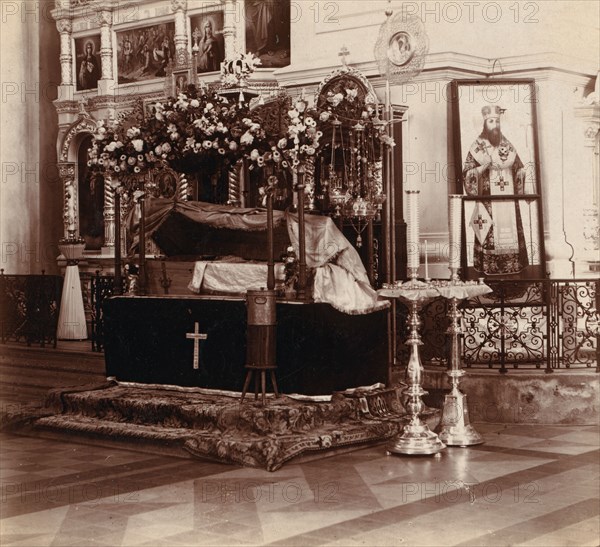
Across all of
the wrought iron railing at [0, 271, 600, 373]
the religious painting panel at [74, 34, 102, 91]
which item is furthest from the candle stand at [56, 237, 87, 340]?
the religious painting panel at [74, 34, 102, 91]

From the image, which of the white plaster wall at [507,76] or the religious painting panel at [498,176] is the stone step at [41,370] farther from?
the religious painting panel at [498,176]

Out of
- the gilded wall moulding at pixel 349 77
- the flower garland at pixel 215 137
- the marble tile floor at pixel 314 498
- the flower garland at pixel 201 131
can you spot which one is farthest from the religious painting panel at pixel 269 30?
the marble tile floor at pixel 314 498

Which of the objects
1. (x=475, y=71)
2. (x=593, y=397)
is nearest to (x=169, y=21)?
(x=475, y=71)

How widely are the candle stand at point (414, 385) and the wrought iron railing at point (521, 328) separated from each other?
61.0 inches

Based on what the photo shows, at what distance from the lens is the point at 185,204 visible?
10242 mm

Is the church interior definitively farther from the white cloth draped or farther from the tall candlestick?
the tall candlestick

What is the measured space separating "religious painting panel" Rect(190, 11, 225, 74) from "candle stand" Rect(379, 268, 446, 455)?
8.68 m

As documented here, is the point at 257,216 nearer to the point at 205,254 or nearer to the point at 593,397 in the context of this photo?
the point at 205,254

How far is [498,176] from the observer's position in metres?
11.4

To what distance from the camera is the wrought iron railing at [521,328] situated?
964 cm

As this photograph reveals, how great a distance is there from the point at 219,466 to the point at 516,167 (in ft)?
16.9

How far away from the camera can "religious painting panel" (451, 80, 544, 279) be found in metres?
11.4

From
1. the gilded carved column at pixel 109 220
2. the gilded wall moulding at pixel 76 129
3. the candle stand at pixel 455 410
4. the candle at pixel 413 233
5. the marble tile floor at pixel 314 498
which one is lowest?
the marble tile floor at pixel 314 498

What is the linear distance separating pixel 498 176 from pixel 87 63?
339 inches
